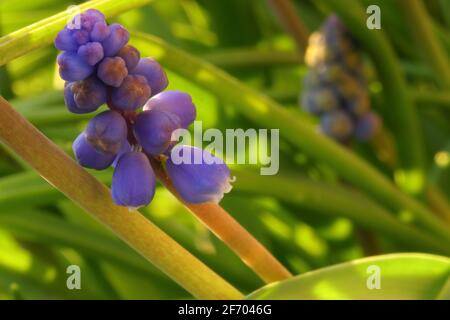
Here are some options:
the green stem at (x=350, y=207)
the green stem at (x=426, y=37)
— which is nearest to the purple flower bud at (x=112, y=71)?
the green stem at (x=350, y=207)

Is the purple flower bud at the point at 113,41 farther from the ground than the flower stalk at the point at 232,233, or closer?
farther from the ground

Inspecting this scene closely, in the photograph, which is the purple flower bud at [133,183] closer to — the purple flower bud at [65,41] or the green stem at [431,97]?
the purple flower bud at [65,41]

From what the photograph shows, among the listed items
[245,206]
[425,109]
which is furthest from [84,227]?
[425,109]

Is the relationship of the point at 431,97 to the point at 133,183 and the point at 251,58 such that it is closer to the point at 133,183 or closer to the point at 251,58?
the point at 251,58

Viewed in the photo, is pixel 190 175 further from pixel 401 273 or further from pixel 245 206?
pixel 245 206

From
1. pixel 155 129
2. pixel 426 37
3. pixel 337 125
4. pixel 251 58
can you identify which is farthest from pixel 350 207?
pixel 155 129

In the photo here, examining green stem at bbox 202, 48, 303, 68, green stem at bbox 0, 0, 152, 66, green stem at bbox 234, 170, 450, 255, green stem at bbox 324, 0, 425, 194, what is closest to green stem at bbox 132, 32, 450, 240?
green stem at bbox 234, 170, 450, 255
